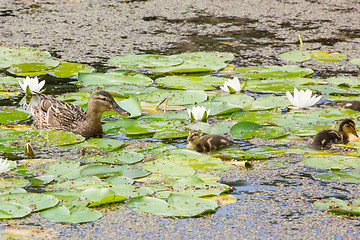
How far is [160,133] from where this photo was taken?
559 cm

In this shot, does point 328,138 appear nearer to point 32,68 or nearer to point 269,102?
point 269,102

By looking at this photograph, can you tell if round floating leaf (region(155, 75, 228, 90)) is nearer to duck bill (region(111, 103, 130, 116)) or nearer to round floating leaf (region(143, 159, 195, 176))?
duck bill (region(111, 103, 130, 116))

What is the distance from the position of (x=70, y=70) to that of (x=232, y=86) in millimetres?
2287

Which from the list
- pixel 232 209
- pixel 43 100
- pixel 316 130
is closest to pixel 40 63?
pixel 43 100

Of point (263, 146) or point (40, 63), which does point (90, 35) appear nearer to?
point (40, 63)

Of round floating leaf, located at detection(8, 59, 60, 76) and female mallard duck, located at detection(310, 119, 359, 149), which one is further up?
round floating leaf, located at detection(8, 59, 60, 76)

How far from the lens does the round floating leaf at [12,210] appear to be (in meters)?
3.75

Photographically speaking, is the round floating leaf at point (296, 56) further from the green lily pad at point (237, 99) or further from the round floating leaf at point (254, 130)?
the round floating leaf at point (254, 130)

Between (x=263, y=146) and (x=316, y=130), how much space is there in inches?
26.6

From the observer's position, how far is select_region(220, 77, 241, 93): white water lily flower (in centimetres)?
678

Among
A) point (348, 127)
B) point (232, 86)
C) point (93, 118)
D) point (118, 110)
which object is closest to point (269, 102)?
point (232, 86)

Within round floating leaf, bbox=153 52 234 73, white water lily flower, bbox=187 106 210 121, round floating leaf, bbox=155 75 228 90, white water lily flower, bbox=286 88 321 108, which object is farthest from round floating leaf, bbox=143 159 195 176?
round floating leaf, bbox=153 52 234 73

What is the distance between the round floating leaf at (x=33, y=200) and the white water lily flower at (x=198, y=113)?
2295 millimetres

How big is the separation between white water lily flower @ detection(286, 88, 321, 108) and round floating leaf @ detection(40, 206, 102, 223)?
312cm
